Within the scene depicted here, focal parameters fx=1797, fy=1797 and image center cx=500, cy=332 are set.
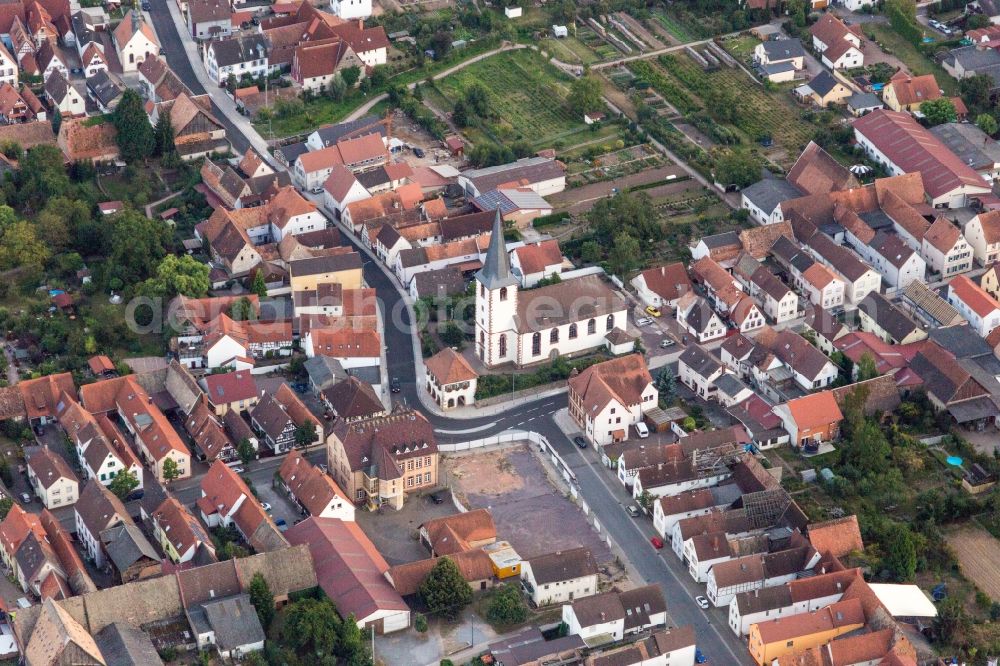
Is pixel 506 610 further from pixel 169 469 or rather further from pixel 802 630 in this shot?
pixel 169 469

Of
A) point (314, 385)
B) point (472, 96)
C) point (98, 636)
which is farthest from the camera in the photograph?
point (472, 96)

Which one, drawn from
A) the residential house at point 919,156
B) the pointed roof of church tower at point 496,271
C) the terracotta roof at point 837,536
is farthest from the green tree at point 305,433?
the residential house at point 919,156

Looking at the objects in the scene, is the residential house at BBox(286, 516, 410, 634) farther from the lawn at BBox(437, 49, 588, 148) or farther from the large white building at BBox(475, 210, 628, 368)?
the lawn at BBox(437, 49, 588, 148)

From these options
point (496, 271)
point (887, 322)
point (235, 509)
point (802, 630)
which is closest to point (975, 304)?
point (887, 322)

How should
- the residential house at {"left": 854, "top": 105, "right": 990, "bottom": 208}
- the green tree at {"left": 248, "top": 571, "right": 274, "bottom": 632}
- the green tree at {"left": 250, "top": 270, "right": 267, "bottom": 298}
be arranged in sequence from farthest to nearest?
the residential house at {"left": 854, "top": 105, "right": 990, "bottom": 208} < the green tree at {"left": 250, "top": 270, "right": 267, "bottom": 298} < the green tree at {"left": 248, "top": 571, "right": 274, "bottom": 632}

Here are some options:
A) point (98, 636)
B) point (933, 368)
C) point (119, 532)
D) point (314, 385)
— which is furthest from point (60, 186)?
point (933, 368)

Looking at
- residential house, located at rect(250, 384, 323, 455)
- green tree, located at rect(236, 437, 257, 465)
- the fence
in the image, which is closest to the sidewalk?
residential house, located at rect(250, 384, 323, 455)

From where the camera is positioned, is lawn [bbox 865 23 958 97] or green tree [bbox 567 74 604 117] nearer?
green tree [bbox 567 74 604 117]

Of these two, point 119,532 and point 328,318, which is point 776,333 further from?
point 119,532
